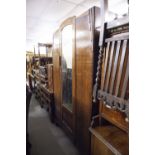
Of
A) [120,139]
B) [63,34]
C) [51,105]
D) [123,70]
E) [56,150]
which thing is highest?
[63,34]

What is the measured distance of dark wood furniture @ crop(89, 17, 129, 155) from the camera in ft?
3.79

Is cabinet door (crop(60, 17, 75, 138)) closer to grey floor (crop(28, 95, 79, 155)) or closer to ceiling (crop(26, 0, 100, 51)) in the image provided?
grey floor (crop(28, 95, 79, 155))

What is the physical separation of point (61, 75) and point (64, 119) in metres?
0.86

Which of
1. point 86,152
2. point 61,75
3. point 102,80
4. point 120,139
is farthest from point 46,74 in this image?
point 120,139

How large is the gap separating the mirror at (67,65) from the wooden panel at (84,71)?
359 mm

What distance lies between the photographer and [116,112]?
1.33 meters

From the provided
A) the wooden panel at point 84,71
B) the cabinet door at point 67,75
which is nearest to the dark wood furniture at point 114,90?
the wooden panel at point 84,71

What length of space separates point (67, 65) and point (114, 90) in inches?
56.8

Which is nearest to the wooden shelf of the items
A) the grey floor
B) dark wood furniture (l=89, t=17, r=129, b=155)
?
dark wood furniture (l=89, t=17, r=129, b=155)

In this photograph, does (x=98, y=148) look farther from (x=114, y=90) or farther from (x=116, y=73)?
(x=116, y=73)

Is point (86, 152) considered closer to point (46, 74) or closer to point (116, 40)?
point (116, 40)

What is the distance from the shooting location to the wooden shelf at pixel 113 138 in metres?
1.20

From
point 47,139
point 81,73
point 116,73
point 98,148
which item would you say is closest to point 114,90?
point 116,73

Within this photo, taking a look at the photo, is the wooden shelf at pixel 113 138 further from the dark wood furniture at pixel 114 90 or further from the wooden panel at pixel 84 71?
the wooden panel at pixel 84 71
